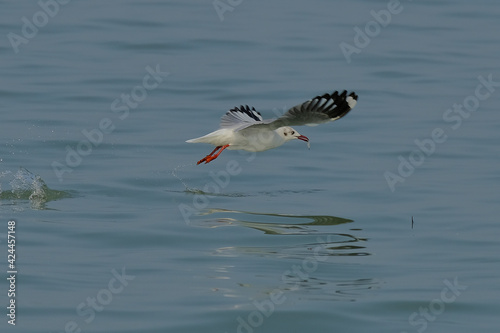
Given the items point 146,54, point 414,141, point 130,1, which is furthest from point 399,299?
point 130,1

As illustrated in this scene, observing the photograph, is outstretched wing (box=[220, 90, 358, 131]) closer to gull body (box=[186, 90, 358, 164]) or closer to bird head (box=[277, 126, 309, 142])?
gull body (box=[186, 90, 358, 164])

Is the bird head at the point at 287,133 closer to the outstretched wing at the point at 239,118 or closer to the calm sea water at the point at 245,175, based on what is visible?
the outstretched wing at the point at 239,118

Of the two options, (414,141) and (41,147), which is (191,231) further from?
(414,141)

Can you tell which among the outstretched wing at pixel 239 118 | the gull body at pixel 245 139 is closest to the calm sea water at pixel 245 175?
the gull body at pixel 245 139

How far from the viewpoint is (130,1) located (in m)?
34.1

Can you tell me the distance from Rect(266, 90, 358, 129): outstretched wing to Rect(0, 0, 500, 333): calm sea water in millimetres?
1290

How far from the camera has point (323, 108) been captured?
557 inches

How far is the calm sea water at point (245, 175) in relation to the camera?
36.7ft

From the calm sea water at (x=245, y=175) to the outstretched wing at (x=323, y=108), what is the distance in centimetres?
129

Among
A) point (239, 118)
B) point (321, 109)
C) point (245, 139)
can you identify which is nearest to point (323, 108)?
point (321, 109)

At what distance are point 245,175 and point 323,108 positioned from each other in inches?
144

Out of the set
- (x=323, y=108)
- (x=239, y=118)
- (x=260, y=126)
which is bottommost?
(x=323, y=108)

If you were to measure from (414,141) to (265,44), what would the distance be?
30.2ft

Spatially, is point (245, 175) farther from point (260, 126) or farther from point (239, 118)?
point (260, 126)
